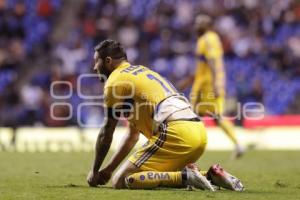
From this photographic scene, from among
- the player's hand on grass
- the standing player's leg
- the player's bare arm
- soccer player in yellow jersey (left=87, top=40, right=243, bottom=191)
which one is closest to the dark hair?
soccer player in yellow jersey (left=87, top=40, right=243, bottom=191)

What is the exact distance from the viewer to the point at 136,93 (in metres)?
8.68

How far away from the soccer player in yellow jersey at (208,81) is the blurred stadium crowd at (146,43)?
729 cm

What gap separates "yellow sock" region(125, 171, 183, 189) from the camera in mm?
8461

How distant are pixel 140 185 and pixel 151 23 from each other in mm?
17219

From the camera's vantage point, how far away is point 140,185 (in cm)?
860

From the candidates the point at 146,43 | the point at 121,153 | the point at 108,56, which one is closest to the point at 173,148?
the point at 121,153

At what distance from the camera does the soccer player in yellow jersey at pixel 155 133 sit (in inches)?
335

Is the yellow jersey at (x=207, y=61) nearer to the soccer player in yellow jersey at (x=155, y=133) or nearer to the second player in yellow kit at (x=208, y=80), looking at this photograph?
the second player in yellow kit at (x=208, y=80)

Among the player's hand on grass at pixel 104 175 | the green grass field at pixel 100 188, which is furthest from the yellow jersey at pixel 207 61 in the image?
the player's hand on grass at pixel 104 175

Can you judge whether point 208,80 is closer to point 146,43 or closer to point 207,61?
point 207,61

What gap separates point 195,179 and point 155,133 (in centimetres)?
68

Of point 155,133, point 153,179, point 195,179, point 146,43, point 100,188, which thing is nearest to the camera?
point 195,179

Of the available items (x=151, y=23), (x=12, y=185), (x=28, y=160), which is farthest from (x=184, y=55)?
(x=12, y=185)

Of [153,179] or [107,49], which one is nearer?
[153,179]
